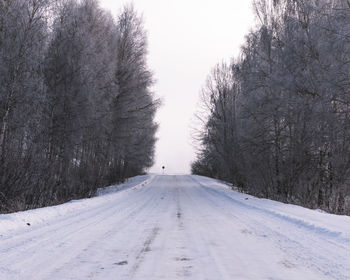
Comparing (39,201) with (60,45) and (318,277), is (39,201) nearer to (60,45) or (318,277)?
(60,45)

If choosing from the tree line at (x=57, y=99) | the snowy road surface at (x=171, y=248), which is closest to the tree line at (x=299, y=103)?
the snowy road surface at (x=171, y=248)

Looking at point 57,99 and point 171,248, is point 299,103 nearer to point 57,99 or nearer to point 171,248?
point 171,248

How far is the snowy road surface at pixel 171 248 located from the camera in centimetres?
380

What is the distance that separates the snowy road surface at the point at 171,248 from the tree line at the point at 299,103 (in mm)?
5663

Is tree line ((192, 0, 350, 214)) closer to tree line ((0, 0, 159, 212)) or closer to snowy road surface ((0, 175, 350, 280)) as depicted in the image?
snowy road surface ((0, 175, 350, 280))

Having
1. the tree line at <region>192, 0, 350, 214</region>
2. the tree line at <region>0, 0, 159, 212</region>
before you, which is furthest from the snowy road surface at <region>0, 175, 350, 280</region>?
the tree line at <region>192, 0, 350, 214</region>

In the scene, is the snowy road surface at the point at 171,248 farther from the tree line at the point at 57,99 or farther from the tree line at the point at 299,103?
the tree line at the point at 299,103

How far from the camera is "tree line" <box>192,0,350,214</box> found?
1149 centimetres

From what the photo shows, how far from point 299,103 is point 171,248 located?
10.5 meters

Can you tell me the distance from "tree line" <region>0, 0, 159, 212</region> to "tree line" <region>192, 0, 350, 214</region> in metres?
8.47

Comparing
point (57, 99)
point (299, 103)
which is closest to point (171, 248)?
→ point (299, 103)

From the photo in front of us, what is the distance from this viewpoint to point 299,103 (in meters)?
13.4

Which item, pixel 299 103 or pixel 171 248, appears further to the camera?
pixel 299 103

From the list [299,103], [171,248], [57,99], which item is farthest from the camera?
[57,99]
